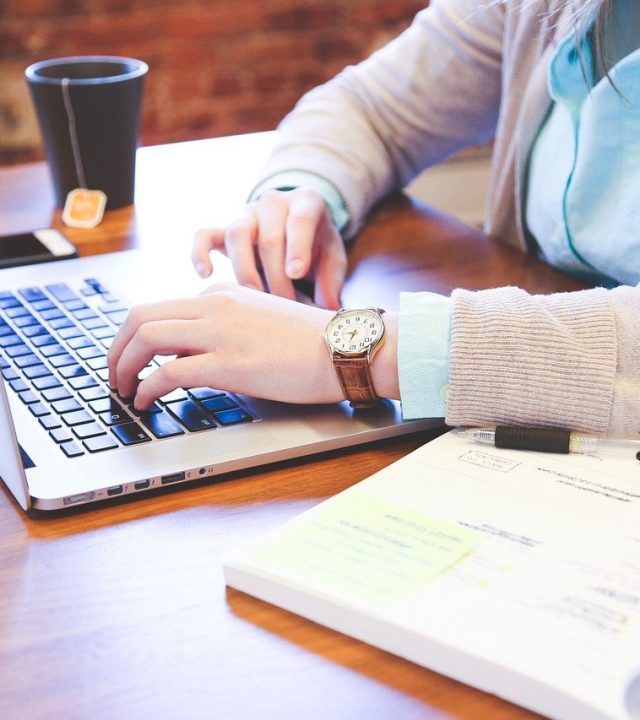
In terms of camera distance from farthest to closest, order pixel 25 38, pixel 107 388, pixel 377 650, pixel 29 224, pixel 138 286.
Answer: pixel 25 38
pixel 29 224
pixel 138 286
pixel 107 388
pixel 377 650

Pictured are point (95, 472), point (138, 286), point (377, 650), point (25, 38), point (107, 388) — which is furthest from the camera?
point (25, 38)

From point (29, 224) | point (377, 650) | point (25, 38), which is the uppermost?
point (25, 38)

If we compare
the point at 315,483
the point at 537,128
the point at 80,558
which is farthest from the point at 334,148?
the point at 80,558

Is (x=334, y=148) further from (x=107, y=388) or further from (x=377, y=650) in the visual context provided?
(x=377, y=650)

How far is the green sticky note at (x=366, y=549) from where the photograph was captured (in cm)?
52

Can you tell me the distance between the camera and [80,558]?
59 centimetres

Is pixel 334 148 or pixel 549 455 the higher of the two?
pixel 334 148

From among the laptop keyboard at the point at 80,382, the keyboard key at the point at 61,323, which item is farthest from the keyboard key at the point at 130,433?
the keyboard key at the point at 61,323

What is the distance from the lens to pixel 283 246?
0.97 m

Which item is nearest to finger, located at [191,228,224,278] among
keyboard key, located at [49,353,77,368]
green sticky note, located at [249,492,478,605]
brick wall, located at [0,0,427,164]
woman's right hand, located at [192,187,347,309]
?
woman's right hand, located at [192,187,347,309]

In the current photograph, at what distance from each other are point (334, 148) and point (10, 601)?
2.46 feet

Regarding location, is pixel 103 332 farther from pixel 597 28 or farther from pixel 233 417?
pixel 597 28

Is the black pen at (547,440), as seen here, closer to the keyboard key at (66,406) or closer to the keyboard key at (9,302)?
the keyboard key at (66,406)

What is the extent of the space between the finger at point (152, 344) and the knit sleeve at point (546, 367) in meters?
0.19
